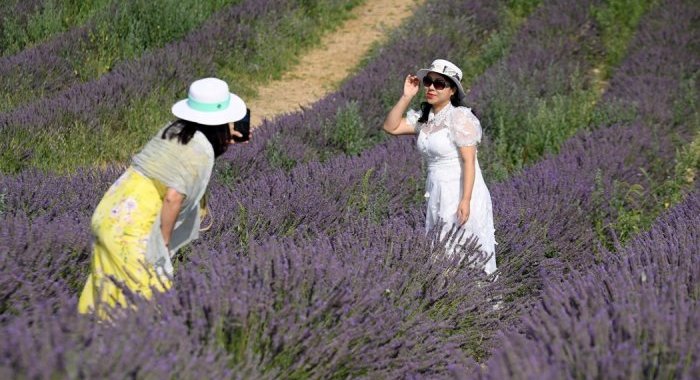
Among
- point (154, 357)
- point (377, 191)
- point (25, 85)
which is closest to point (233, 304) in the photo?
point (154, 357)

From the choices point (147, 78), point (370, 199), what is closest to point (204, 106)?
point (370, 199)

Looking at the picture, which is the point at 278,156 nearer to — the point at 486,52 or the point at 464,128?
the point at 464,128

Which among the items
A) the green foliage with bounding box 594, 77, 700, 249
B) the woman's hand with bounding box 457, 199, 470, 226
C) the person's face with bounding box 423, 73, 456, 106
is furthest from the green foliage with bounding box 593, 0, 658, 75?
the woman's hand with bounding box 457, 199, 470, 226

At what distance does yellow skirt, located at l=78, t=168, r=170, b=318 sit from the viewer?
2.79 meters

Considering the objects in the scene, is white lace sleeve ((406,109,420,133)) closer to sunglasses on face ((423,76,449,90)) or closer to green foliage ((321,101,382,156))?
sunglasses on face ((423,76,449,90))

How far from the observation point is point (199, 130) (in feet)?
9.51

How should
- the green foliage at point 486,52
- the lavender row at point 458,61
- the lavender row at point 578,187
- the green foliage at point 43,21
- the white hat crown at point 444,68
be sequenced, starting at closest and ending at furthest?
the white hat crown at point 444,68, the lavender row at point 578,187, the lavender row at point 458,61, the green foliage at point 43,21, the green foliage at point 486,52

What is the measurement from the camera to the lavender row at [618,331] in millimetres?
2275

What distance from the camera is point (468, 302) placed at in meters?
3.60

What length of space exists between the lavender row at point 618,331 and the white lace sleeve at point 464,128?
0.89 m

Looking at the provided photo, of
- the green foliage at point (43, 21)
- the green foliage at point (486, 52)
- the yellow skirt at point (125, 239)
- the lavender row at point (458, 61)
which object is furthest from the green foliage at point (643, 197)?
the green foliage at point (43, 21)

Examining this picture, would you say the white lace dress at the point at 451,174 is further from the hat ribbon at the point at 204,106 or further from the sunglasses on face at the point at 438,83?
the hat ribbon at the point at 204,106

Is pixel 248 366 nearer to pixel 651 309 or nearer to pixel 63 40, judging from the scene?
pixel 651 309

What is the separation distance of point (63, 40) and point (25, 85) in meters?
1.34
